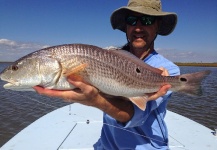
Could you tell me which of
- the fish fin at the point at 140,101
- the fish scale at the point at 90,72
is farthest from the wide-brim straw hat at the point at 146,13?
the fish fin at the point at 140,101

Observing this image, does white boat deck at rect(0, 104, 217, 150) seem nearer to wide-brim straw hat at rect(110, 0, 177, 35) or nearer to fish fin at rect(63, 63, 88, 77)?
wide-brim straw hat at rect(110, 0, 177, 35)

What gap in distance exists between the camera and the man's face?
3.02 metres

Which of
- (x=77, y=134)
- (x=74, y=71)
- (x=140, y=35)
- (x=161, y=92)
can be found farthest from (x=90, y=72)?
(x=77, y=134)

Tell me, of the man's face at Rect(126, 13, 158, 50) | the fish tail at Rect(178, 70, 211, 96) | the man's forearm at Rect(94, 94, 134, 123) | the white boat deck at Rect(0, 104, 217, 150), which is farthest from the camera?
the white boat deck at Rect(0, 104, 217, 150)

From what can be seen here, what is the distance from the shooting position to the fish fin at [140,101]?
2.48 metres

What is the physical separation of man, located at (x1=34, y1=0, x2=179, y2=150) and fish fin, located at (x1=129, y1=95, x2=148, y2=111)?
0.06 meters

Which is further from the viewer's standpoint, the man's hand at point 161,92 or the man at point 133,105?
the man's hand at point 161,92

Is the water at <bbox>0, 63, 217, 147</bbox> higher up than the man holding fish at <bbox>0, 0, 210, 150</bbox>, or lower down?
lower down

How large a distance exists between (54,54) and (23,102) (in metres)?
14.2

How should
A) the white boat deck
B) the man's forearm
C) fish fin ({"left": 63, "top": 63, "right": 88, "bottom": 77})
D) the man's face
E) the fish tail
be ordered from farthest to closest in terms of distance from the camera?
the white boat deck → the man's face → the fish tail → the man's forearm → fish fin ({"left": 63, "top": 63, "right": 88, "bottom": 77})

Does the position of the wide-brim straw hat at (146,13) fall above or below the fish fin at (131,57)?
above

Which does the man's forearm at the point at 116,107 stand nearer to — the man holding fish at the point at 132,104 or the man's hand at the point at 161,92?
the man holding fish at the point at 132,104

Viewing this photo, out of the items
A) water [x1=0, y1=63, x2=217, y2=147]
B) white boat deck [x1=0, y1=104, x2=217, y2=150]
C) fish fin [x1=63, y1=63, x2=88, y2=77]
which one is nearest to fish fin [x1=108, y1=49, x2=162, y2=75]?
fish fin [x1=63, y1=63, x2=88, y2=77]

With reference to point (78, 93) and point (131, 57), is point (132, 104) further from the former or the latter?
point (78, 93)
